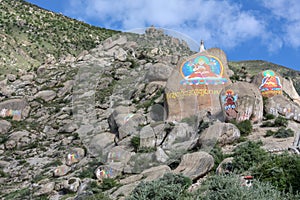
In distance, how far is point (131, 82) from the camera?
27359 mm

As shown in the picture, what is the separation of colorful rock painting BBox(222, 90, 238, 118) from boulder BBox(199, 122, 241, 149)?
5.95ft

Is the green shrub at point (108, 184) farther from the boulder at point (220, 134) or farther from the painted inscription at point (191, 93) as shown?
the painted inscription at point (191, 93)

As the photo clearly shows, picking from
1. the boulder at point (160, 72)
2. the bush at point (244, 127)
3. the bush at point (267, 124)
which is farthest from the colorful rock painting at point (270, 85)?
the boulder at point (160, 72)

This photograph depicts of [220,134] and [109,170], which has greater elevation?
[220,134]

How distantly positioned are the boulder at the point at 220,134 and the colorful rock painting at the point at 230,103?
1815 mm

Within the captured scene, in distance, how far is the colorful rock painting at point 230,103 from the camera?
21.1 metres

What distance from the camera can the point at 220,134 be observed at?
18.9m

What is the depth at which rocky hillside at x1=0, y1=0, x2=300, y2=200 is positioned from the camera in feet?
44.3

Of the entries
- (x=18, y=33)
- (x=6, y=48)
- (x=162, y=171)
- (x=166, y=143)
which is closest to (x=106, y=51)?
(x=166, y=143)

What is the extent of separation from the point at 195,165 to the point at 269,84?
11.5 m

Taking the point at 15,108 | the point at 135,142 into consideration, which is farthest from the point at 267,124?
the point at 15,108

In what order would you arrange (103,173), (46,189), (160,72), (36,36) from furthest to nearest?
(36,36)
(160,72)
(46,189)
(103,173)

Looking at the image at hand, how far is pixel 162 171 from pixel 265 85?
12486 millimetres

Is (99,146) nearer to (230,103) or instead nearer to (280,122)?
(230,103)
